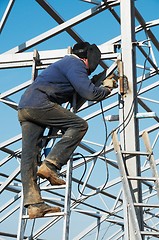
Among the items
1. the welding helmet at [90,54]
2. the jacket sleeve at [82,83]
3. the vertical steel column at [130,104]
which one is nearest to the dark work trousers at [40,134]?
the jacket sleeve at [82,83]

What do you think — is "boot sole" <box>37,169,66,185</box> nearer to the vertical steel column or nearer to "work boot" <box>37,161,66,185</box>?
"work boot" <box>37,161,66,185</box>

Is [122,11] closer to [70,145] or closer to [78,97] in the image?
[78,97]

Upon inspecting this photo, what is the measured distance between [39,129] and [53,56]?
1.34 m

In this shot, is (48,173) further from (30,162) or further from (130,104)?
(130,104)

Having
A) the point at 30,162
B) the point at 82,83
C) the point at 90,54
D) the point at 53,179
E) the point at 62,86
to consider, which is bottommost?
the point at 53,179

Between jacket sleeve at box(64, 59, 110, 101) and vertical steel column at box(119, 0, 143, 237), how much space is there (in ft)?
3.45

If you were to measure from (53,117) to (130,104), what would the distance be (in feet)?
4.07

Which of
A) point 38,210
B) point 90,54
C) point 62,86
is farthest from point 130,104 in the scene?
point 38,210

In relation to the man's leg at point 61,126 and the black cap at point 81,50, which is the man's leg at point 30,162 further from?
the black cap at point 81,50

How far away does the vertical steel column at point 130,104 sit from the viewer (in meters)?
5.21

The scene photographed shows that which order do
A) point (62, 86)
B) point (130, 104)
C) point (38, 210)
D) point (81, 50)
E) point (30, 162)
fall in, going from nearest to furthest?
point (38, 210) → point (30, 162) → point (62, 86) → point (81, 50) → point (130, 104)

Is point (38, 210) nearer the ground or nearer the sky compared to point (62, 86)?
nearer the ground

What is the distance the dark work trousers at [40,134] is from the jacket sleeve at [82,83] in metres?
0.23

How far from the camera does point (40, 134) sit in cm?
448
